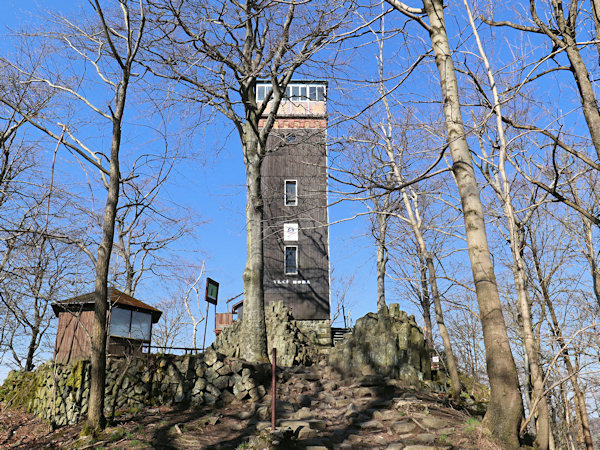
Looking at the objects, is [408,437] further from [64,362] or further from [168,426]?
[64,362]

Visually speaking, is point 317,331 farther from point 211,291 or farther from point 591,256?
point 591,256

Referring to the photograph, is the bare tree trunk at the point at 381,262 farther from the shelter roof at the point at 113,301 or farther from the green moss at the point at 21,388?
the green moss at the point at 21,388

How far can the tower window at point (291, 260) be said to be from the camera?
2392 cm

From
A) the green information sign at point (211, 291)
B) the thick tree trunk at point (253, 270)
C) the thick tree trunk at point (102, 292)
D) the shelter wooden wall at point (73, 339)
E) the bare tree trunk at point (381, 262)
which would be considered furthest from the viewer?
the bare tree trunk at point (381, 262)

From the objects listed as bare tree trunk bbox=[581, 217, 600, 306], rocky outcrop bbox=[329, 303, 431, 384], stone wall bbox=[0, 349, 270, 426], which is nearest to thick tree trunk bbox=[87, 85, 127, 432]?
stone wall bbox=[0, 349, 270, 426]

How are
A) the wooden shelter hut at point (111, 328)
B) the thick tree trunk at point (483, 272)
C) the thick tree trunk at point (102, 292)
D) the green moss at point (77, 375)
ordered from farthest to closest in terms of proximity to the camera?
the wooden shelter hut at point (111, 328)
the green moss at point (77, 375)
the thick tree trunk at point (102, 292)
the thick tree trunk at point (483, 272)

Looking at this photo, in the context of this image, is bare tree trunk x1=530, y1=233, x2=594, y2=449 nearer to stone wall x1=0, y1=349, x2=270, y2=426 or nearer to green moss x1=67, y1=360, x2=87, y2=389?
stone wall x1=0, y1=349, x2=270, y2=426

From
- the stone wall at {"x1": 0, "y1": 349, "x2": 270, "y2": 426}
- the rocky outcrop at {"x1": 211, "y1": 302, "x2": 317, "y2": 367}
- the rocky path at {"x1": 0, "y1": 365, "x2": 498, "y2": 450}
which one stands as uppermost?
the rocky outcrop at {"x1": 211, "y1": 302, "x2": 317, "y2": 367}

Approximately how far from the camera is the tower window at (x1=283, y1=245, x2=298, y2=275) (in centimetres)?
2392

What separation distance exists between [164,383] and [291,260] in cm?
1386

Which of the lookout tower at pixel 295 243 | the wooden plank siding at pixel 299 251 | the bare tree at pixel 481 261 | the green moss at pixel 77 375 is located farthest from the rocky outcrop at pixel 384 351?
the wooden plank siding at pixel 299 251

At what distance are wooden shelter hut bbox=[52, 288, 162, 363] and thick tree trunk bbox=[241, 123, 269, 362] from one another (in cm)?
432

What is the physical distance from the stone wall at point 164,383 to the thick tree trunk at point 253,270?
1112mm

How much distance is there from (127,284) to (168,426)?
16.6m
